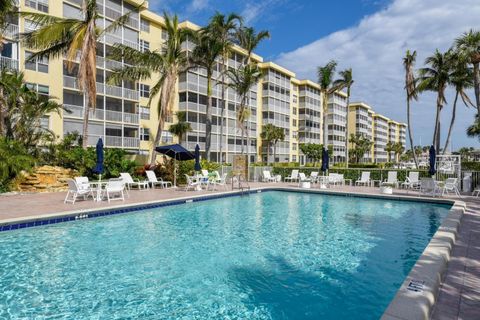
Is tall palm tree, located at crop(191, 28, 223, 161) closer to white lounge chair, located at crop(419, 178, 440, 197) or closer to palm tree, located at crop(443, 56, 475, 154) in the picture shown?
white lounge chair, located at crop(419, 178, 440, 197)

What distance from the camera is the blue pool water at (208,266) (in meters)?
4.62

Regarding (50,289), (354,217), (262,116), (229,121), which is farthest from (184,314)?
(262,116)

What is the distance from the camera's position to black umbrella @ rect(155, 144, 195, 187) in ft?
58.5

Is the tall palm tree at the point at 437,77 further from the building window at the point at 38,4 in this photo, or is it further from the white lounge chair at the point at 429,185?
the building window at the point at 38,4

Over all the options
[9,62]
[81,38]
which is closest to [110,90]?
[9,62]

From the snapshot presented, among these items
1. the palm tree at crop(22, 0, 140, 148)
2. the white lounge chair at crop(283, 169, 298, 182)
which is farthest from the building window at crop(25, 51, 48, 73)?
the white lounge chair at crop(283, 169, 298, 182)

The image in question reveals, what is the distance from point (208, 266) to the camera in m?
6.28

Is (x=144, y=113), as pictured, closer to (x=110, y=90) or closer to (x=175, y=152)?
(x=110, y=90)

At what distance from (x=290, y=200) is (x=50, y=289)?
12.1m

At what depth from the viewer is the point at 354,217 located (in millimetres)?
11305

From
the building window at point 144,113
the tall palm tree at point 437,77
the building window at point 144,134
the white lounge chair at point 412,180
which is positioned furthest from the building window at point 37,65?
the tall palm tree at point 437,77

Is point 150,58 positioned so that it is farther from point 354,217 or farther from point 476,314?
point 476,314

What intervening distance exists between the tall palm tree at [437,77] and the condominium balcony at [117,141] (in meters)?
28.6

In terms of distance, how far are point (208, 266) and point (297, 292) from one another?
192 cm
